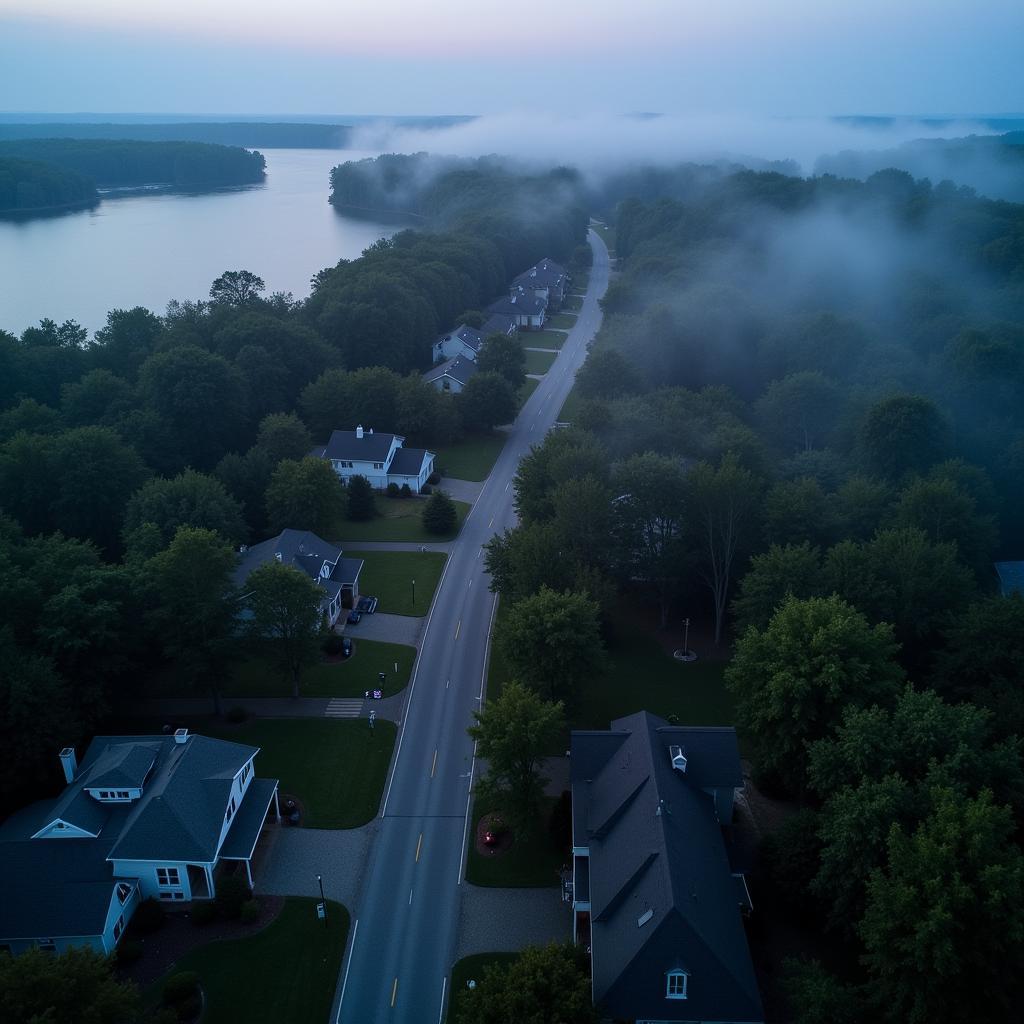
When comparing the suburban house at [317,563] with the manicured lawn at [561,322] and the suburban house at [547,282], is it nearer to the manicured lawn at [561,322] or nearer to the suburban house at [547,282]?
the manicured lawn at [561,322]

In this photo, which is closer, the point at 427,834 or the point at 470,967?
the point at 470,967

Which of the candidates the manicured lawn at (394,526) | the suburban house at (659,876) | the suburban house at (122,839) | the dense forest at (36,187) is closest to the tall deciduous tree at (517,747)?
the suburban house at (659,876)

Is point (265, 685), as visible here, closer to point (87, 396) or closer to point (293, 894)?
point (293, 894)

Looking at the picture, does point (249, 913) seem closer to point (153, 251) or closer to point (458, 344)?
point (458, 344)

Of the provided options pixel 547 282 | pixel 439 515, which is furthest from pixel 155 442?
pixel 547 282

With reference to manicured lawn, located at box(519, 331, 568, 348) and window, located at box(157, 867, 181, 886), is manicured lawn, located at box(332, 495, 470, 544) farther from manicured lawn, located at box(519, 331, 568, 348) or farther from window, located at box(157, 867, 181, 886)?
manicured lawn, located at box(519, 331, 568, 348)

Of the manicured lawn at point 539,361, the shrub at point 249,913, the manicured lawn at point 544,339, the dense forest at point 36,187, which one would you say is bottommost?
the manicured lawn at point 539,361

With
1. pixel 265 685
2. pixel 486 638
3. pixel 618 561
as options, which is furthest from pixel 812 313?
pixel 265 685
